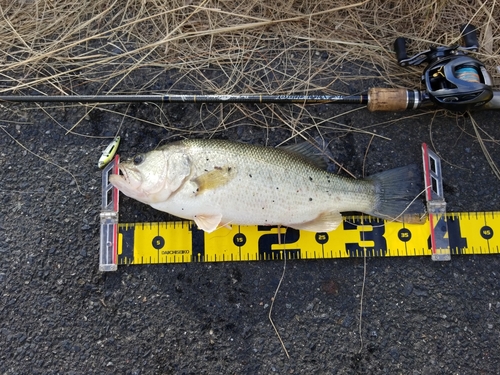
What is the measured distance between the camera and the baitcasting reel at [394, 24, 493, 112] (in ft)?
8.70

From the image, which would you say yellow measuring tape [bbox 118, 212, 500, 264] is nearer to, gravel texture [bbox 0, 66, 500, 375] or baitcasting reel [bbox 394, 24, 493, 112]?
gravel texture [bbox 0, 66, 500, 375]

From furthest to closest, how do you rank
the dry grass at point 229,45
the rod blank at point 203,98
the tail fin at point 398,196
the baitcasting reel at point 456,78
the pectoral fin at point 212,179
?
the dry grass at point 229,45
the rod blank at point 203,98
the tail fin at point 398,196
the baitcasting reel at point 456,78
the pectoral fin at point 212,179

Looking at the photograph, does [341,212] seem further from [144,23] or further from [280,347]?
[144,23]

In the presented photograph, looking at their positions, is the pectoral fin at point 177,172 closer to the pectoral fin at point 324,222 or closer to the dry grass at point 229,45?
the dry grass at point 229,45

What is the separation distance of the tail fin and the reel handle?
0.97 m

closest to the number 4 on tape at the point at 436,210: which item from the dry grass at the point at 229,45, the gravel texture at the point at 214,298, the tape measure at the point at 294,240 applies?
the tape measure at the point at 294,240

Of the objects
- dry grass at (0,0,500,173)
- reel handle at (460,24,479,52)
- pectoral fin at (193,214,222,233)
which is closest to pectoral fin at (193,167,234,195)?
pectoral fin at (193,214,222,233)

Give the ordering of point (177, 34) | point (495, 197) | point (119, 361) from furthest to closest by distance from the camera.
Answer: point (177, 34) → point (495, 197) → point (119, 361)

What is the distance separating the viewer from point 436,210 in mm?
2873

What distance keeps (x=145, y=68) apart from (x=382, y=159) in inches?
80.9

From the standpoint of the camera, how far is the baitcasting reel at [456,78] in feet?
8.70

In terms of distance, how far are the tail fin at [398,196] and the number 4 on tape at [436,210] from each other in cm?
8

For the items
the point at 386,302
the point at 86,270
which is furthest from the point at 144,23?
the point at 386,302

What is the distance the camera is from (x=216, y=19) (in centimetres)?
319
